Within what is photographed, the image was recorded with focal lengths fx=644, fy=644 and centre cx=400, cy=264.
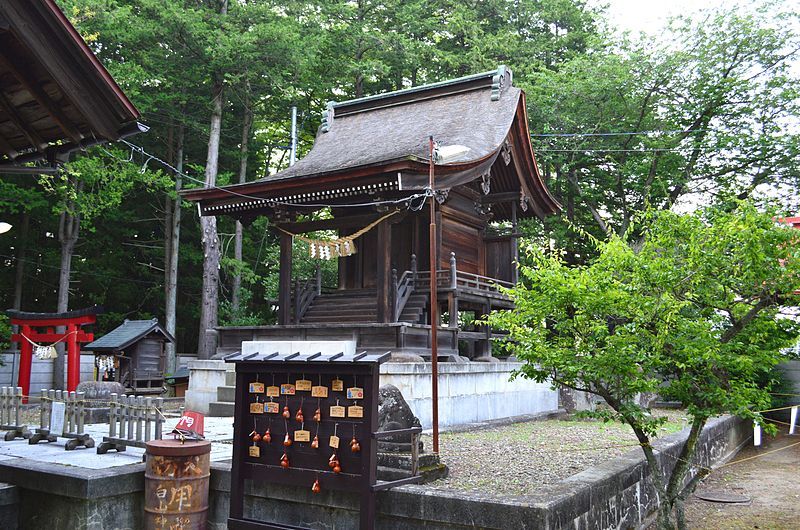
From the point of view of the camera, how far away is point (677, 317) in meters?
6.30

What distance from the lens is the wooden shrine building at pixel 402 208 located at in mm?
12992

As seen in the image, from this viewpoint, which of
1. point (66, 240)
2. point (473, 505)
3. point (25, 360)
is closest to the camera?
point (473, 505)

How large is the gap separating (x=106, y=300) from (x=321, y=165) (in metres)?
16.5

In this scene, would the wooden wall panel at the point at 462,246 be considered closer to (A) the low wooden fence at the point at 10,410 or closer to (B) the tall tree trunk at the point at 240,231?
(A) the low wooden fence at the point at 10,410

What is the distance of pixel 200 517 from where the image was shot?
6535 millimetres

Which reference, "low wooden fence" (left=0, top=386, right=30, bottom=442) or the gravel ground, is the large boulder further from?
A: "low wooden fence" (left=0, top=386, right=30, bottom=442)

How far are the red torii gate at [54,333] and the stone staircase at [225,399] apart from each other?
534 centimetres

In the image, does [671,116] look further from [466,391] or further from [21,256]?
[21,256]

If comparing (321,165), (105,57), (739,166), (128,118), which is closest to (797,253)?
(128,118)

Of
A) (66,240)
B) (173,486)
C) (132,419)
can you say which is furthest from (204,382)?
(66,240)

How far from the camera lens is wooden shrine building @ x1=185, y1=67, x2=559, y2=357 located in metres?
13.0

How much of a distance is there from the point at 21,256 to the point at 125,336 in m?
10.5

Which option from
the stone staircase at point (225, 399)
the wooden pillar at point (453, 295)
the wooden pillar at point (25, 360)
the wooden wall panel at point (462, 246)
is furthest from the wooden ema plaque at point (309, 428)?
the wooden pillar at point (25, 360)

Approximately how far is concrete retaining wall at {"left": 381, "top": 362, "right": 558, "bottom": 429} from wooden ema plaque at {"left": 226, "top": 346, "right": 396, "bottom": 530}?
14.5 ft
